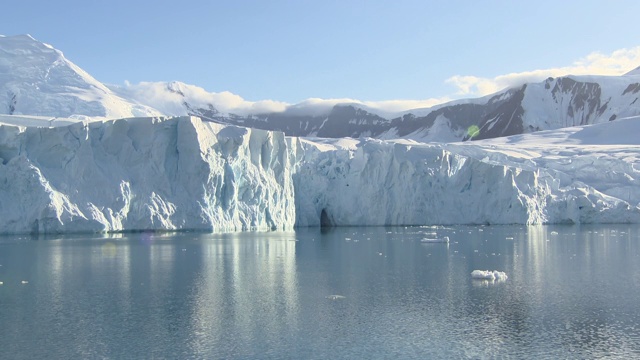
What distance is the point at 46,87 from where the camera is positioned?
4659 cm

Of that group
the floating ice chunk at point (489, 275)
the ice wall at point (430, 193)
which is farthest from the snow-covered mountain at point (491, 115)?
the floating ice chunk at point (489, 275)

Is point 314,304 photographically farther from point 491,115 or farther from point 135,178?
point 491,115

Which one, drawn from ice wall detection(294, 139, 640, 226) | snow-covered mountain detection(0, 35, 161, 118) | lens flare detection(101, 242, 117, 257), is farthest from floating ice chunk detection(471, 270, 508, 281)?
snow-covered mountain detection(0, 35, 161, 118)

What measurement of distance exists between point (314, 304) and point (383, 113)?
89.8m

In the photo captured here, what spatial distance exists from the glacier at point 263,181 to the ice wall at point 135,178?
6 cm

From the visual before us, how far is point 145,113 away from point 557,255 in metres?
36.0

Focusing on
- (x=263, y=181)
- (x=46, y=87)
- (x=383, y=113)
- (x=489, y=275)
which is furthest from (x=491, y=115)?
(x=489, y=275)

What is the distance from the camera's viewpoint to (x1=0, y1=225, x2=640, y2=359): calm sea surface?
33.2ft

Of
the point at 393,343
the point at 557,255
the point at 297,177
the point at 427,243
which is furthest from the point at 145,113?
the point at 393,343

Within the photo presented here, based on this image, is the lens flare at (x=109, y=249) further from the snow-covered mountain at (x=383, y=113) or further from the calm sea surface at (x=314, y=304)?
the snow-covered mountain at (x=383, y=113)

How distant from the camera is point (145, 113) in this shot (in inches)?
1992

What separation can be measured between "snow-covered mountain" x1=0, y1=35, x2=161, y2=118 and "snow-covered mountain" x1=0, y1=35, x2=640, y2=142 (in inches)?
3.1

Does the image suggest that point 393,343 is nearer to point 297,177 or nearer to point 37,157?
point 37,157

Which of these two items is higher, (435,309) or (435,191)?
(435,191)
